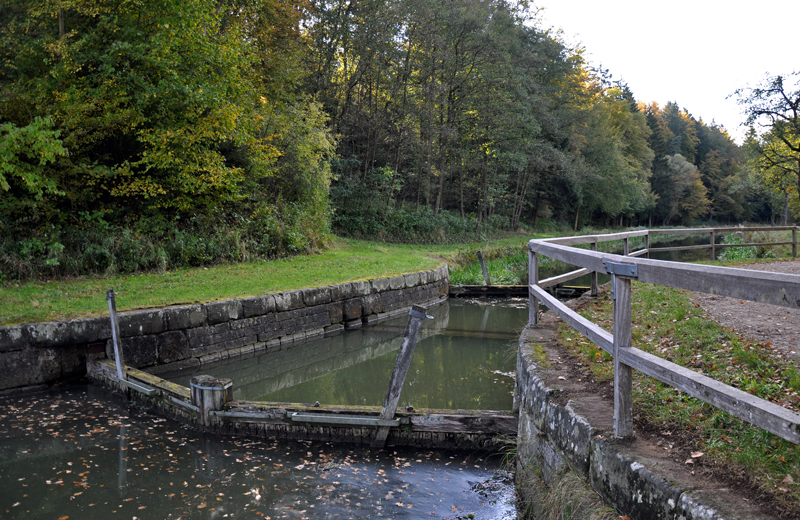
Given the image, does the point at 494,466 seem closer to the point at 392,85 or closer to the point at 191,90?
the point at 191,90

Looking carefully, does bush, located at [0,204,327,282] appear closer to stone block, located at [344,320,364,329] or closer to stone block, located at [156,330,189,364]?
stone block, located at [156,330,189,364]

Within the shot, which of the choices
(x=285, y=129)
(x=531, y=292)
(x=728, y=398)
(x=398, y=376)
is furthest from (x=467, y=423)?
(x=285, y=129)

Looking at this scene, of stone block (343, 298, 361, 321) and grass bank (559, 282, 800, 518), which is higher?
grass bank (559, 282, 800, 518)

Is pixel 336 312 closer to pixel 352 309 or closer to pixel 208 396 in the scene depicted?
pixel 352 309

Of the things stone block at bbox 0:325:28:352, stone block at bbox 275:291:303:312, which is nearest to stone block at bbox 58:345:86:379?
stone block at bbox 0:325:28:352

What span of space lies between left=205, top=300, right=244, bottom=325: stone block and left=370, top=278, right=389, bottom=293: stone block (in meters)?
3.75

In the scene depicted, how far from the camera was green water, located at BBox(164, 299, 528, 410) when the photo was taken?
7.04 metres

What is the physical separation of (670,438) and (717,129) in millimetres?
81895

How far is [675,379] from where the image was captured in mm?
2328

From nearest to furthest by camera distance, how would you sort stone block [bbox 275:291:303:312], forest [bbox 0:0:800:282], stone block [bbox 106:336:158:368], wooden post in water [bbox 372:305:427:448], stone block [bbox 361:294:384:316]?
wooden post in water [bbox 372:305:427:448] < stone block [bbox 106:336:158:368] < stone block [bbox 275:291:303:312] < forest [bbox 0:0:800:282] < stone block [bbox 361:294:384:316]

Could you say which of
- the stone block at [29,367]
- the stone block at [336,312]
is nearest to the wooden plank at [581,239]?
the stone block at [336,312]

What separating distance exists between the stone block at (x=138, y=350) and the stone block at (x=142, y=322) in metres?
0.09

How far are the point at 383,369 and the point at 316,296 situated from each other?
2.66m

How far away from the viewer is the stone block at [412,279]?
43.4 feet
